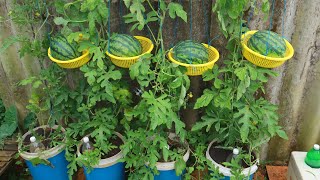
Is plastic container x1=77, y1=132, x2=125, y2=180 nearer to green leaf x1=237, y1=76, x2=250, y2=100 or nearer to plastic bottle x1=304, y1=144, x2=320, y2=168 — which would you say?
green leaf x1=237, y1=76, x2=250, y2=100

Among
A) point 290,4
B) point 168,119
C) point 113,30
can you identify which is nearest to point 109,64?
point 113,30

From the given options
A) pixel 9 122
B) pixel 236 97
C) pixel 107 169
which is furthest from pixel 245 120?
pixel 9 122

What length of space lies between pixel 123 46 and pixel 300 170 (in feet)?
7.33

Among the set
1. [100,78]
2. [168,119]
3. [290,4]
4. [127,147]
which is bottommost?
[127,147]

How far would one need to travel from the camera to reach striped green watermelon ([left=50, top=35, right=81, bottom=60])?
2.85 m

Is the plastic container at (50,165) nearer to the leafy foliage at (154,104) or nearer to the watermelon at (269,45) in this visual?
the leafy foliage at (154,104)

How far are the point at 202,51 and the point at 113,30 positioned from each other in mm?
1018

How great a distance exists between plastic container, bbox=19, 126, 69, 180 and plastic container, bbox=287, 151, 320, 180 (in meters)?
2.45

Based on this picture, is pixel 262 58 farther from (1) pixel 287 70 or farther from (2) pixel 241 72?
(1) pixel 287 70

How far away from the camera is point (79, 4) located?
9.29 ft

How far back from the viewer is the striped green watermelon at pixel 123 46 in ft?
9.09

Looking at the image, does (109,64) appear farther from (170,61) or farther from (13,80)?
(13,80)

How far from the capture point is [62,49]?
2.86 m

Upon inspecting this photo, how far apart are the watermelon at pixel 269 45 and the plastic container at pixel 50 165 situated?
2.18 metres
